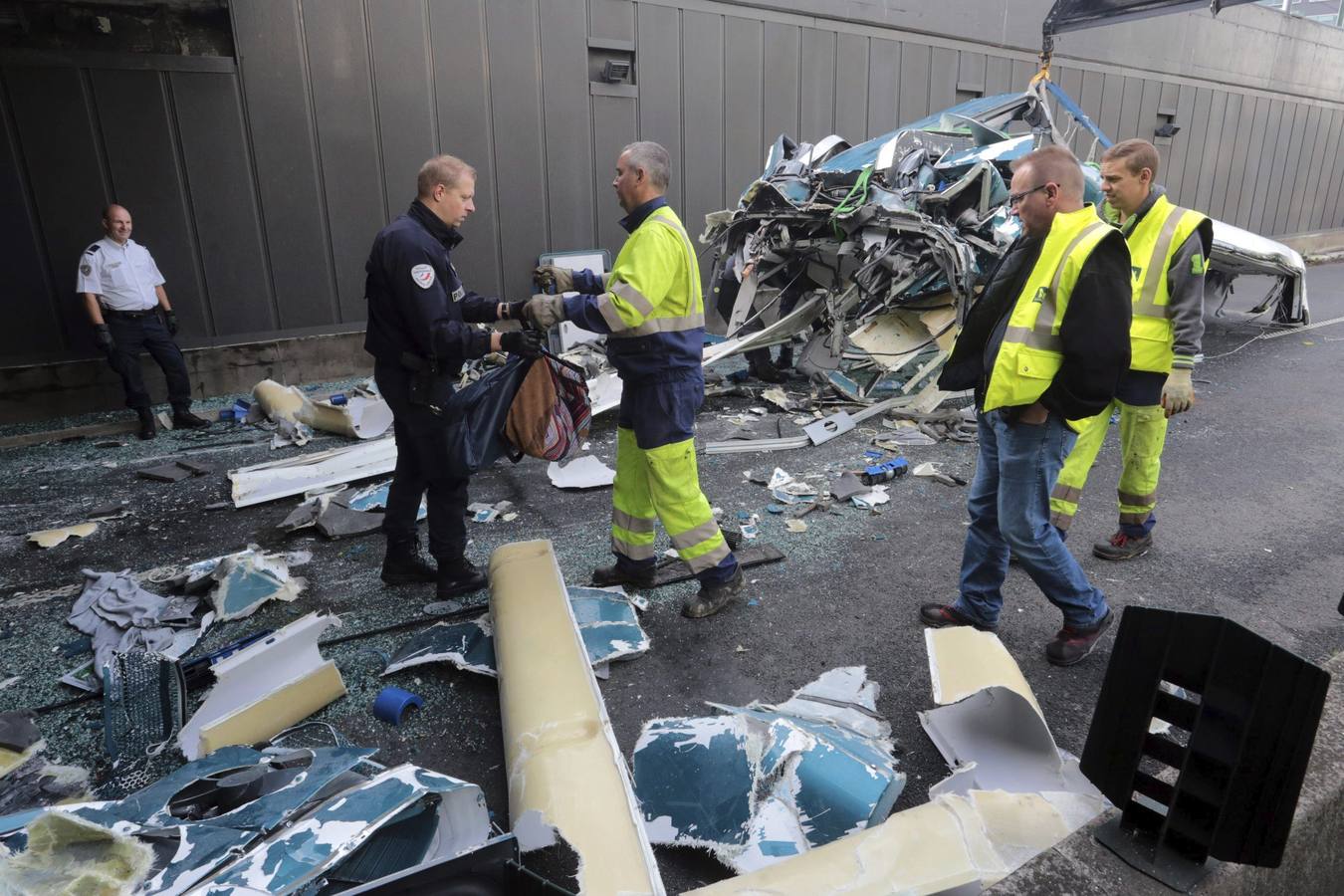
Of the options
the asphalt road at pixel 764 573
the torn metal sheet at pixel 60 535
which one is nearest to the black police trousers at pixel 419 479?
the asphalt road at pixel 764 573

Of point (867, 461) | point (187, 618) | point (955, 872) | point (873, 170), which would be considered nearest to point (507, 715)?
point (955, 872)

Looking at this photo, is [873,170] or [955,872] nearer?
[955,872]

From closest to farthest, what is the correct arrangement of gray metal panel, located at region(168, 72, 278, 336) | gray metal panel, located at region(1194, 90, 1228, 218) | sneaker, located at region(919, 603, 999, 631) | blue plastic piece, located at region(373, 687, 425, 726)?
blue plastic piece, located at region(373, 687, 425, 726), sneaker, located at region(919, 603, 999, 631), gray metal panel, located at region(168, 72, 278, 336), gray metal panel, located at region(1194, 90, 1228, 218)

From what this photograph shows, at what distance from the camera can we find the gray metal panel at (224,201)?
6703 mm

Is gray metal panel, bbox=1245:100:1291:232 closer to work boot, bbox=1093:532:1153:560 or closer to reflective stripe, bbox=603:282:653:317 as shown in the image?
work boot, bbox=1093:532:1153:560

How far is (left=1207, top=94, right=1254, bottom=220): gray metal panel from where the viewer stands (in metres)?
15.9

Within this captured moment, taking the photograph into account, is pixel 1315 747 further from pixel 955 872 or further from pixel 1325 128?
pixel 1325 128

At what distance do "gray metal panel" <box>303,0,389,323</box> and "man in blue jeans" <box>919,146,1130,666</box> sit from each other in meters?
6.48

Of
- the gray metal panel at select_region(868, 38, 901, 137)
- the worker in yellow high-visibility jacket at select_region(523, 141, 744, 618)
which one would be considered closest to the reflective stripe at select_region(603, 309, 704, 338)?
the worker in yellow high-visibility jacket at select_region(523, 141, 744, 618)

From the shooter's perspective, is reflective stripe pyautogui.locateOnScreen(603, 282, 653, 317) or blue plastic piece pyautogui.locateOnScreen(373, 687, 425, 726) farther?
reflective stripe pyautogui.locateOnScreen(603, 282, 653, 317)

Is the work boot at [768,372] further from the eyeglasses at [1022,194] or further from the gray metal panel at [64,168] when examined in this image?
the gray metal panel at [64,168]

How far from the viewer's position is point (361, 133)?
293 inches

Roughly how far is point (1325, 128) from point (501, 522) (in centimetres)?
2291

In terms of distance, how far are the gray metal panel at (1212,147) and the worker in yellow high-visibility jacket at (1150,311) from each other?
15.5 m
